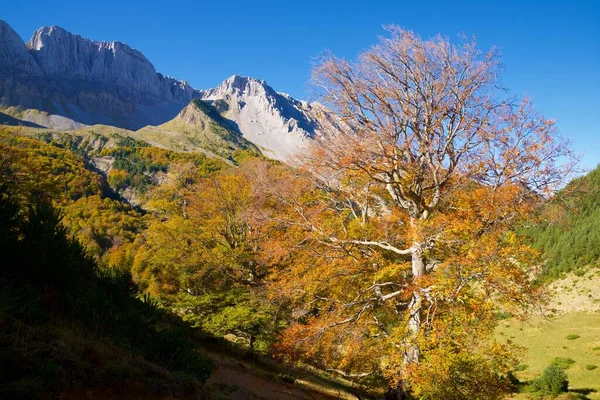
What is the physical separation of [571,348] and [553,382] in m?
14.3

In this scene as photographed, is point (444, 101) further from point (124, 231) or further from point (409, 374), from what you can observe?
point (124, 231)

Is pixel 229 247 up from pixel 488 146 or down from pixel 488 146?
down

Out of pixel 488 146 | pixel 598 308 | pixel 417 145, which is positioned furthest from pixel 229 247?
pixel 598 308

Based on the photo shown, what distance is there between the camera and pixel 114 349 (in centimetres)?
725

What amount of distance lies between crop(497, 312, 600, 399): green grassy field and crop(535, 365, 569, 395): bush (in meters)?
0.86

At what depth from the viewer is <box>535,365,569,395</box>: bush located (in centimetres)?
2184

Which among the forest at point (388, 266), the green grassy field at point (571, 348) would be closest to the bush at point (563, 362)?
the green grassy field at point (571, 348)

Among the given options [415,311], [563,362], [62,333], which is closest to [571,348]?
[563,362]

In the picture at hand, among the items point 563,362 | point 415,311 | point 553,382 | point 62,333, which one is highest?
point 415,311

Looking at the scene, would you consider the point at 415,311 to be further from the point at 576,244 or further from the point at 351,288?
the point at 576,244

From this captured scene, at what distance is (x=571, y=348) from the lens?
32938 mm

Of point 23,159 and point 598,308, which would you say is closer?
point 23,159

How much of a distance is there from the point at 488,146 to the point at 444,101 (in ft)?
6.23

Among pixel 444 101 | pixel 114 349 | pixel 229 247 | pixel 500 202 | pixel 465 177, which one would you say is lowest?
pixel 114 349
